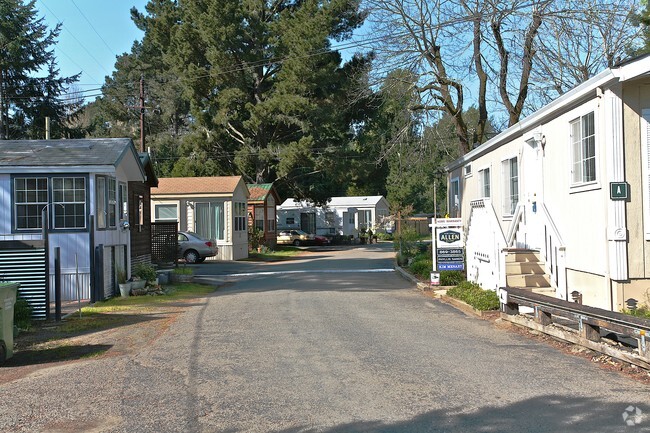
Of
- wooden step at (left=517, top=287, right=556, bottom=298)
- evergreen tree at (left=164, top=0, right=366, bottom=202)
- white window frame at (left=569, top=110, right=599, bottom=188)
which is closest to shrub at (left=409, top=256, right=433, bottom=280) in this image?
wooden step at (left=517, top=287, right=556, bottom=298)

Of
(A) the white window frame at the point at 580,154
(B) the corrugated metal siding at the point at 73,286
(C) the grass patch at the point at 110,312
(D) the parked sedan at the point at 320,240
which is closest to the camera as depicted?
(A) the white window frame at the point at 580,154

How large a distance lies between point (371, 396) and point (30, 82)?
40.8m

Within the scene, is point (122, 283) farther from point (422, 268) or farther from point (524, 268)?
point (524, 268)

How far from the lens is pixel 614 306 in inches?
400

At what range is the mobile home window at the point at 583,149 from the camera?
10.9 meters

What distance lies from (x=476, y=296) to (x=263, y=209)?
1111 inches

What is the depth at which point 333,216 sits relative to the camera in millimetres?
54438

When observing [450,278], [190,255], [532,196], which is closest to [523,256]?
[532,196]

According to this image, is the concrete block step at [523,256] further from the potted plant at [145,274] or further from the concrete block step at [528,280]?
the potted plant at [145,274]

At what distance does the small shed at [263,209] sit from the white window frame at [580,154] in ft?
95.4

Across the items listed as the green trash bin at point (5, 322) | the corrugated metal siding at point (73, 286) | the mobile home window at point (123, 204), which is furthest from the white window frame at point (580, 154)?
the mobile home window at point (123, 204)

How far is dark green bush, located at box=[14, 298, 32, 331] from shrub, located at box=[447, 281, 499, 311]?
28.1 feet

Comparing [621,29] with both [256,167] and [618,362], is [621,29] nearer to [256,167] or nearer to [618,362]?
[618,362]

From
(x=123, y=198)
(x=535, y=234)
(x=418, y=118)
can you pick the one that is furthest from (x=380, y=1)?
(x=535, y=234)
